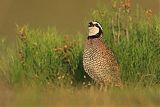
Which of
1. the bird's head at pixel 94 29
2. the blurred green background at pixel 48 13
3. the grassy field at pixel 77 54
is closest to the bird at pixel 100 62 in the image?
the bird's head at pixel 94 29

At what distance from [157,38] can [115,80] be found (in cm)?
94

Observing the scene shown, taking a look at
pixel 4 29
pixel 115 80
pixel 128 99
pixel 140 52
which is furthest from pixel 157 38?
pixel 4 29

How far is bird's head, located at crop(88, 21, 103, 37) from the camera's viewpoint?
8.73 metres

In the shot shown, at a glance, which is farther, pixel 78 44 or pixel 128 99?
pixel 78 44

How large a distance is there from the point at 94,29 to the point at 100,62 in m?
0.43

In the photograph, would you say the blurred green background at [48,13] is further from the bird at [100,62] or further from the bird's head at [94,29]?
the bird at [100,62]

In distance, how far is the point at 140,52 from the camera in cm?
906

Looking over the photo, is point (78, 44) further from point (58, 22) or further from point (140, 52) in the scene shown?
point (58, 22)

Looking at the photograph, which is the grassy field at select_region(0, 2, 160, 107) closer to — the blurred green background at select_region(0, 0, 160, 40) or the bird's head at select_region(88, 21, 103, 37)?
the bird's head at select_region(88, 21, 103, 37)

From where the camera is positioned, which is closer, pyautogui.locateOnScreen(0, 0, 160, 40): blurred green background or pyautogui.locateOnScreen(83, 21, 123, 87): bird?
pyautogui.locateOnScreen(83, 21, 123, 87): bird

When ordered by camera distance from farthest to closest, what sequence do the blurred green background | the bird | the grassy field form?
the blurred green background, the grassy field, the bird

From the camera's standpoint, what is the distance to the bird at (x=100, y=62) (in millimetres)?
8500

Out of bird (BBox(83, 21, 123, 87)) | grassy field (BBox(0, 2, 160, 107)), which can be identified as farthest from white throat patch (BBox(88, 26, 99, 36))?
grassy field (BBox(0, 2, 160, 107))

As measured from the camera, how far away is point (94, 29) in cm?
875
